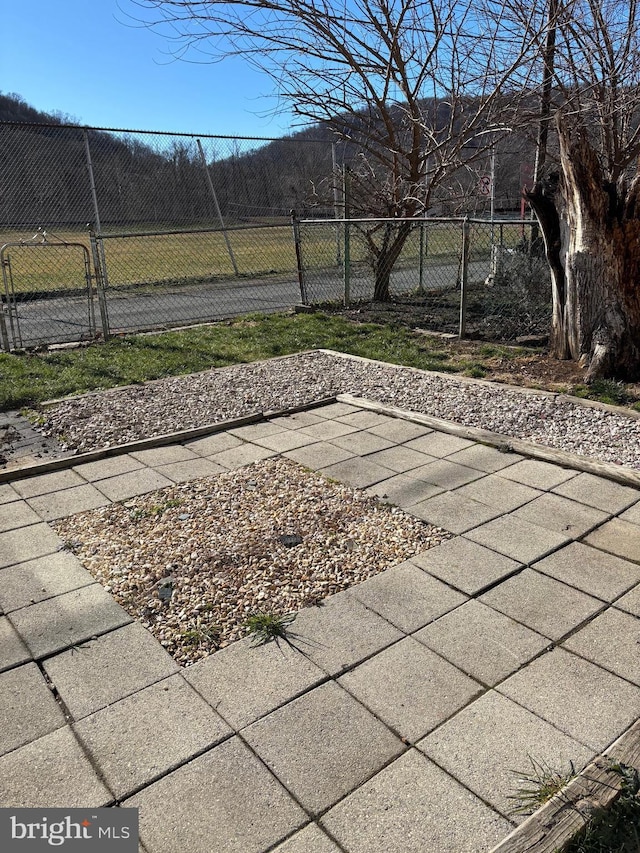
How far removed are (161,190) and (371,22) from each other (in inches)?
195

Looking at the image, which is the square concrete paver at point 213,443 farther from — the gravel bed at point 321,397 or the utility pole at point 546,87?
the utility pole at point 546,87

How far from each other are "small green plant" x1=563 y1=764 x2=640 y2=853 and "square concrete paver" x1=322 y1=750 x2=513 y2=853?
0.19 meters

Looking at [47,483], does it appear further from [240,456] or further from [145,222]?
[145,222]

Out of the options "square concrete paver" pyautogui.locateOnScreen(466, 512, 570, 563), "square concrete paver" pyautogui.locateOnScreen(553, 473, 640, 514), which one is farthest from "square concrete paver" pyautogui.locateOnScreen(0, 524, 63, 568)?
"square concrete paver" pyautogui.locateOnScreen(553, 473, 640, 514)

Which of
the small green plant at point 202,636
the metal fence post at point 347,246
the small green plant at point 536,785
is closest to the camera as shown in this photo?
the small green plant at point 536,785

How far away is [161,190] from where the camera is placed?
11742mm

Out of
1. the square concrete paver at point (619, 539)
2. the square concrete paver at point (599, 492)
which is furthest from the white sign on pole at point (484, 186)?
the square concrete paver at point (619, 539)

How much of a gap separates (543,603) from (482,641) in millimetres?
385

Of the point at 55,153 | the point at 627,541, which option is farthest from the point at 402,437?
the point at 55,153

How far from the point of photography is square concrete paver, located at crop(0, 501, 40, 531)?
349 centimetres

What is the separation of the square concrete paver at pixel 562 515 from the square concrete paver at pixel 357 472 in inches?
33.7

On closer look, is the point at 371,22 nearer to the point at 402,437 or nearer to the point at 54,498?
the point at 402,437

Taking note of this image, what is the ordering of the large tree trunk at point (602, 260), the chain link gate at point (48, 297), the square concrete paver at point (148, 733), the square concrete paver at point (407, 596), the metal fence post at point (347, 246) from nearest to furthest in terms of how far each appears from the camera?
1. the square concrete paver at point (148, 733)
2. the square concrete paver at point (407, 596)
3. the large tree trunk at point (602, 260)
4. the chain link gate at point (48, 297)
5. the metal fence post at point (347, 246)

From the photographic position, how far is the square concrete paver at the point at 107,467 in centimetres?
415
